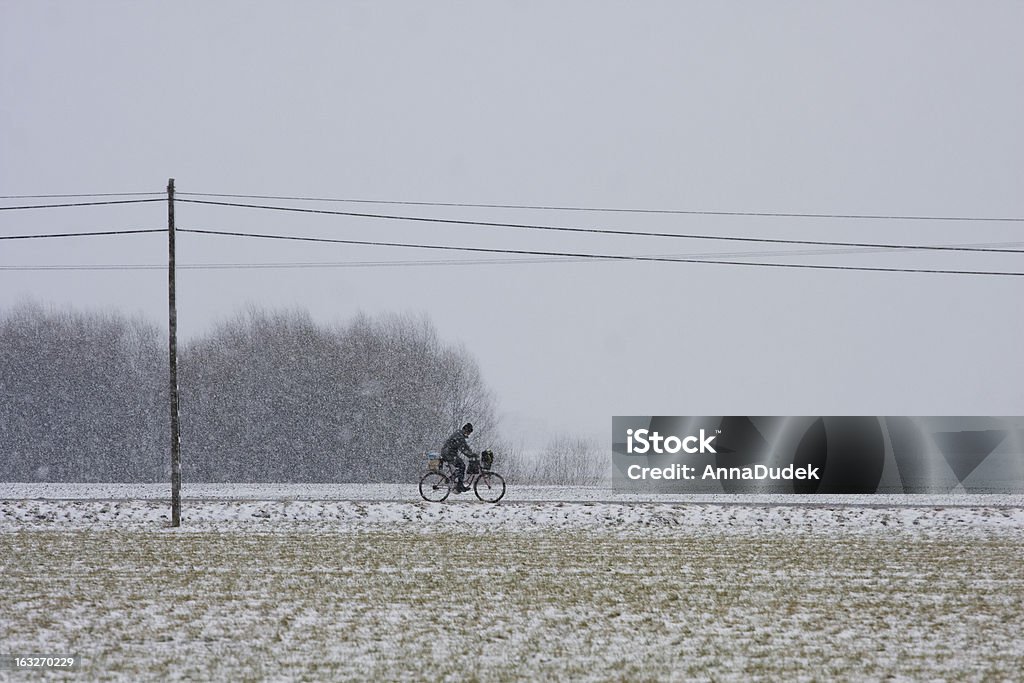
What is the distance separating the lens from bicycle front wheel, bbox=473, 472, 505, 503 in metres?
→ 25.6

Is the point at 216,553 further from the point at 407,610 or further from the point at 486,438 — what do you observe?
the point at 486,438

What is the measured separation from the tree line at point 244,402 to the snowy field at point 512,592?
23394 mm

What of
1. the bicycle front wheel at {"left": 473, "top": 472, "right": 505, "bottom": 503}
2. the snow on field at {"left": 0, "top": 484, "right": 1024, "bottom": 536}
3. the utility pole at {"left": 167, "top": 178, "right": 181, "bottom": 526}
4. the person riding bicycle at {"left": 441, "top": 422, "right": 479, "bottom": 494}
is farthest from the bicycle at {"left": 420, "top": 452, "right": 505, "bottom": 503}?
the utility pole at {"left": 167, "top": 178, "right": 181, "bottom": 526}

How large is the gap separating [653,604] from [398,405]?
3666 centimetres

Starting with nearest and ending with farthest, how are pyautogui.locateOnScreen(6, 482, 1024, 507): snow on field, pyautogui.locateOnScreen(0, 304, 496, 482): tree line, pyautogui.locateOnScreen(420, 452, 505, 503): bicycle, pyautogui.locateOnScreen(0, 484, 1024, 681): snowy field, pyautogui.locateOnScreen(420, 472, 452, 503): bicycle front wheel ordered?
pyautogui.locateOnScreen(0, 484, 1024, 681): snowy field → pyautogui.locateOnScreen(420, 452, 505, 503): bicycle → pyautogui.locateOnScreen(420, 472, 452, 503): bicycle front wheel → pyautogui.locateOnScreen(6, 482, 1024, 507): snow on field → pyautogui.locateOnScreen(0, 304, 496, 482): tree line

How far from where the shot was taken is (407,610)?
11438 mm

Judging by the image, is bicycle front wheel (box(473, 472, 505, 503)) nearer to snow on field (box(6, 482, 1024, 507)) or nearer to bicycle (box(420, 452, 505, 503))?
bicycle (box(420, 452, 505, 503))

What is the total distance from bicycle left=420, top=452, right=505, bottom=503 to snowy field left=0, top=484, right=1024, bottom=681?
6.27 ft

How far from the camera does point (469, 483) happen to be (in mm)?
25531

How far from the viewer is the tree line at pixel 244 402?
47.0m

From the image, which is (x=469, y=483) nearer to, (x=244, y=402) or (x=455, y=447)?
(x=455, y=447)

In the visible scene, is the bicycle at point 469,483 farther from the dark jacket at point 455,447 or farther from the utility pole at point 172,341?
the utility pole at point 172,341

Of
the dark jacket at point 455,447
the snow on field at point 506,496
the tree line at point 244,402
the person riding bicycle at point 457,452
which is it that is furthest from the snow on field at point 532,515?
the tree line at point 244,402

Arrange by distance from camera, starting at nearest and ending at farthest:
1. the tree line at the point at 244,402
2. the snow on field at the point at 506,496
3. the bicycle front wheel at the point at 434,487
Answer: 1. the bicycle front wheel at the point at 434,487
2. the snow on field at the point at 506,496
3. the tree line at the point at 244,402
